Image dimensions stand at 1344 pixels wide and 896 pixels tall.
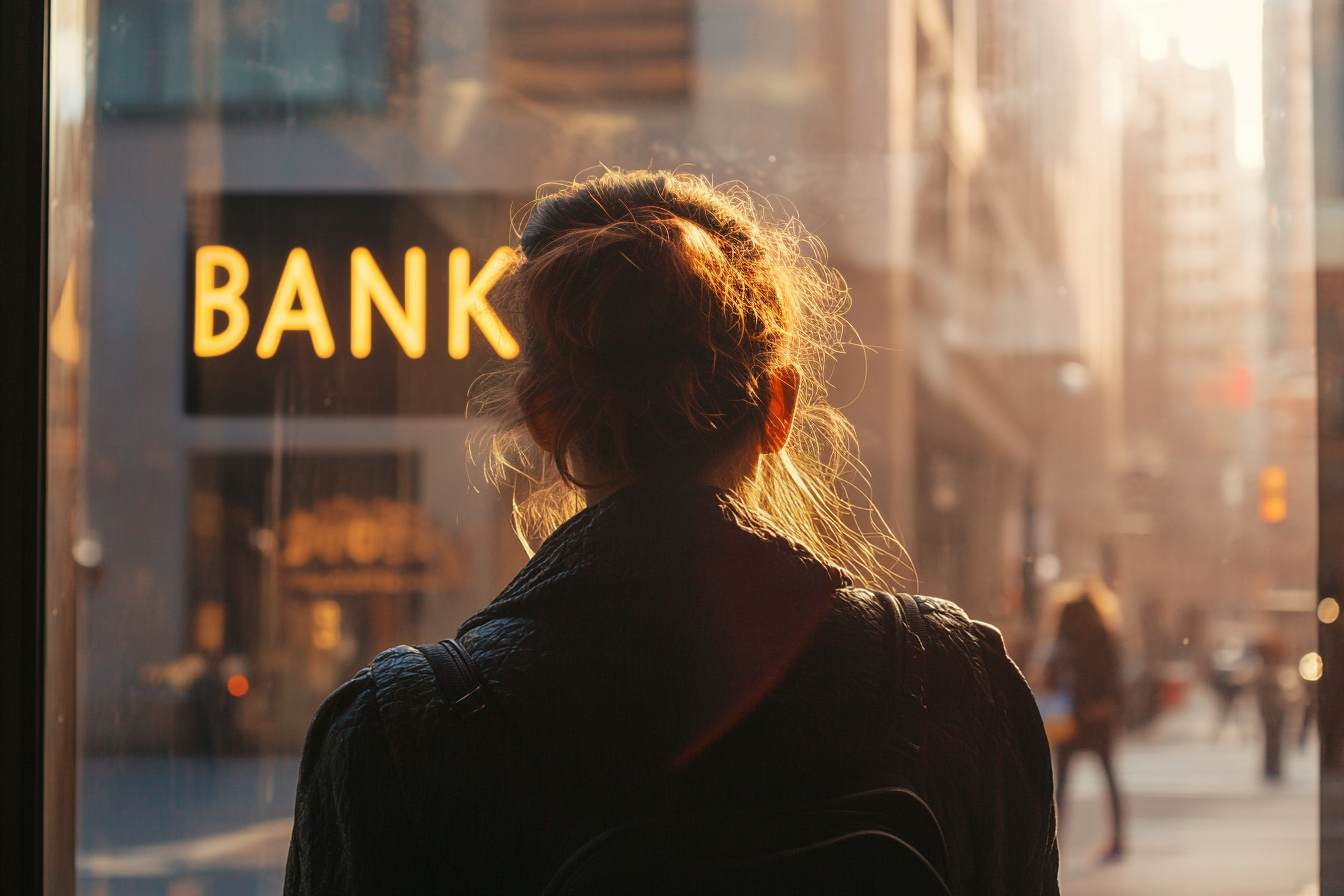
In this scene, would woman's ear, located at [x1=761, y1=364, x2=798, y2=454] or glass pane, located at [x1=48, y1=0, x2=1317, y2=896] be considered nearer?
woman's ear, located at [x1=761, y1=364, x2=798, y2=454]

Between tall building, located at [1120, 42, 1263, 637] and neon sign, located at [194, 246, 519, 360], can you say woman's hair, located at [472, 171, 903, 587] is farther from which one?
tall building, located at [1120, 42, 1263, 637]

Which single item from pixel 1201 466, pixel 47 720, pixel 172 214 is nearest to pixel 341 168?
pixel 172 214

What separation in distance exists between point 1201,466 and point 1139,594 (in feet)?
1.25

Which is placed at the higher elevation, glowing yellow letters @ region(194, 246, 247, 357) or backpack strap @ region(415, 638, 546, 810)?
glowing yellow letters @ region(194, 246, 247, 357)

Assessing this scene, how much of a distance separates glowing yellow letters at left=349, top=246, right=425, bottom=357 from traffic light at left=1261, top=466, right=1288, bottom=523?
216 cm

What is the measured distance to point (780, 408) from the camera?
3.57 ft

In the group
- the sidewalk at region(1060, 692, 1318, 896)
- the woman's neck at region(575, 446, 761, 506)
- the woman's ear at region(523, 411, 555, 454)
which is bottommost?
the sidewalk at region(1060, 692, 1318, 896)

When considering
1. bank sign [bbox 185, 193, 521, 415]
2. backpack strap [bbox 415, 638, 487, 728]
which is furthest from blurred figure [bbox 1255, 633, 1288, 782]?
backpack strap [bbox 415, 638, 487, 728]

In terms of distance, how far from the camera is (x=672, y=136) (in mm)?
3012

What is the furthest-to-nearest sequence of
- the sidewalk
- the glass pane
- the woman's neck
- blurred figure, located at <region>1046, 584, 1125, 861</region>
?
blurred figure, located at <region>1046, 584, 1125, 861</region> < the glass pane < the sidewalk < the woman's neck

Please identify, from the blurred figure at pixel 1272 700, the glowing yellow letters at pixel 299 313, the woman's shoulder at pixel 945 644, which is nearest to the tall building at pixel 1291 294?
the blurred figure at pixel 1272 700

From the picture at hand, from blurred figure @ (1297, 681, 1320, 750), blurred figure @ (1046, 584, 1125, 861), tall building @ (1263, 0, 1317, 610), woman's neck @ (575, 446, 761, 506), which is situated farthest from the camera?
blurred figure @ (1046, 584, 1125, 861)

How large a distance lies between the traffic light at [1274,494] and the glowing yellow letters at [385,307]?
2157 mm

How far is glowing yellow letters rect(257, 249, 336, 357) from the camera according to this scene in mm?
2912
